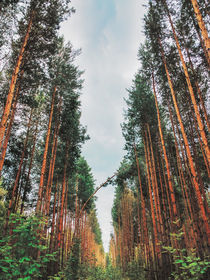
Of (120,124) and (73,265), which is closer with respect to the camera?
(73,265)

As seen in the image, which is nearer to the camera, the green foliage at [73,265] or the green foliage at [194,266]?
the green foliage at [194,266]

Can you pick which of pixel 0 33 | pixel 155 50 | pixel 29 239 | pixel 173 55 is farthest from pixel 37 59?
pixel 29 239

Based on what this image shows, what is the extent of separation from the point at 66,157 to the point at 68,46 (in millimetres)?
8071

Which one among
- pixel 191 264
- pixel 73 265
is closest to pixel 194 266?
pixel 191 264

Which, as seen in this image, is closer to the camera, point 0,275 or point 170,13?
point 0,275

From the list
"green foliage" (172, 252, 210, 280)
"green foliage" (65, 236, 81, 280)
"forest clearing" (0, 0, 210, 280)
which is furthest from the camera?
"green foliage" (65, 236, 81, 280)

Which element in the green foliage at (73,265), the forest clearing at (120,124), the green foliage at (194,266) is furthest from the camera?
the green foliage at (73,265)

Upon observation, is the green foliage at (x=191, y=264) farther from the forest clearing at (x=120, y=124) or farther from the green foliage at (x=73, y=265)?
the green foliage at (x=73, y=265)

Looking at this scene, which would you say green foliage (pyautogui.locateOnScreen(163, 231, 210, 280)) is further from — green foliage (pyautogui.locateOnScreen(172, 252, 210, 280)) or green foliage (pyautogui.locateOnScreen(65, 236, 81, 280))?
green foliage (pyautogui.locateOnScreen(65, 236, 81, 280))

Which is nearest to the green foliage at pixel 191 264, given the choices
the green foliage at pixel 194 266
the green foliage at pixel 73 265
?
the green foliage at pixel 194 266

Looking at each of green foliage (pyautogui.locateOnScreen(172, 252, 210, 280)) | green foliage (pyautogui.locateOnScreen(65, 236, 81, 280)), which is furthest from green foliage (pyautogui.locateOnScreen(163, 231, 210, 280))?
green foliage (pyautogui.locateOnScreen(65, 236, 81, 280))

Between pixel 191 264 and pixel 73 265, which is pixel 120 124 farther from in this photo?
pixel 191 264

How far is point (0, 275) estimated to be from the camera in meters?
2.85

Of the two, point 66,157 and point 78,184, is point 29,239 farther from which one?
point 78,184
